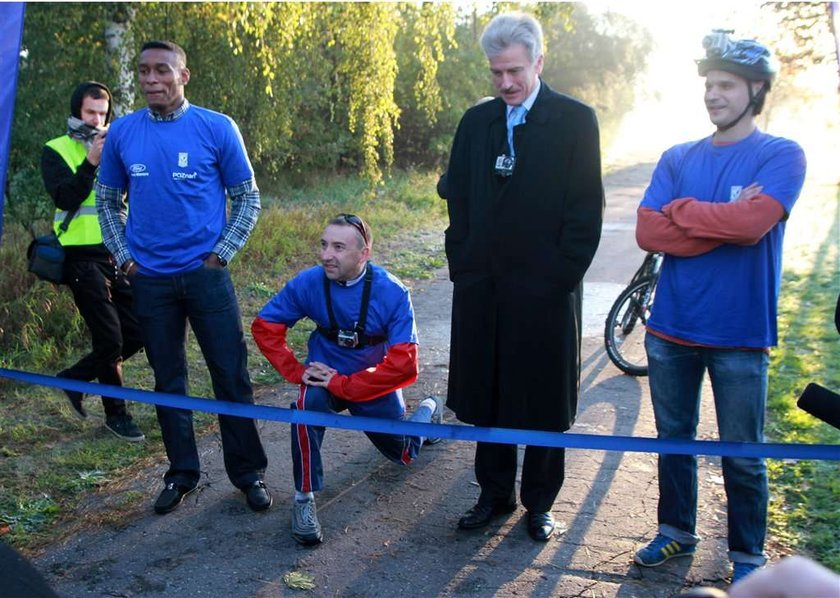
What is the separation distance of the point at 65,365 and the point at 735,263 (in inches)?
203

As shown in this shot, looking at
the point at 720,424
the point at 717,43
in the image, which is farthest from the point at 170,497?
the point at 717,43

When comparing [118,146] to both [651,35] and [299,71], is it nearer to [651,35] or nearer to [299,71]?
[299,71]

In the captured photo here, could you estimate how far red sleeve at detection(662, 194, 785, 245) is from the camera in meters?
3.33

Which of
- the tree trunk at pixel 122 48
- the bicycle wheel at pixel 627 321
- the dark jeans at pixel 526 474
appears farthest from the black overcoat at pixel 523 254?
the tree trunk at pixel 122 48

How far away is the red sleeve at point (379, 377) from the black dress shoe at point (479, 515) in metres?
0.69

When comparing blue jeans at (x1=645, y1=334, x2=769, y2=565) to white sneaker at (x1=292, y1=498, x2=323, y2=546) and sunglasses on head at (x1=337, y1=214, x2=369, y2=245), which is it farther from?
white sneaker at (x1=292, y1=498, x2=323, y2=546)

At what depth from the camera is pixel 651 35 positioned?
1436 inches

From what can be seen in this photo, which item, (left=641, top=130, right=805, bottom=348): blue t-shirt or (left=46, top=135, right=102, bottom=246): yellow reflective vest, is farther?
(left=46, top=135, right=102, bottom=246): yellow reflective vest

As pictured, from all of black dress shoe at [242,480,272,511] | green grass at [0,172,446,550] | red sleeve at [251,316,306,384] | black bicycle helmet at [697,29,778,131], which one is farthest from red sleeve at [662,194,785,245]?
green grass at [0,172,446,550]

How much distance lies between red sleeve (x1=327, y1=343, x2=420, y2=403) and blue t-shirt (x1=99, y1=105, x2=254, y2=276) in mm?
894

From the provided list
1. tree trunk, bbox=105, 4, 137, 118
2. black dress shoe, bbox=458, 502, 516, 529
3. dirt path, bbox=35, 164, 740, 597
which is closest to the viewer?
dirt path, bbox=35, 164, 740, 597

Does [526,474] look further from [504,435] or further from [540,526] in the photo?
[504,435]

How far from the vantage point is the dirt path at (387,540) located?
12.2 ft

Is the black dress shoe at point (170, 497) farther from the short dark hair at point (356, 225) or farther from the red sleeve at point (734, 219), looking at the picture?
the red sleeve at point (734, 219)
